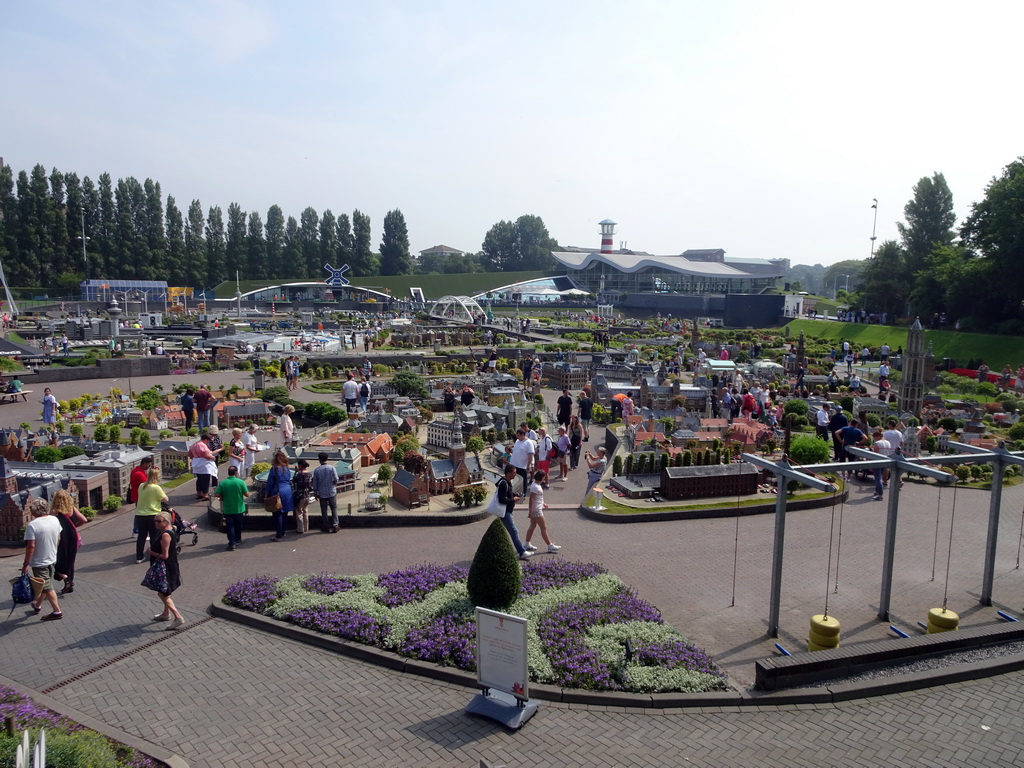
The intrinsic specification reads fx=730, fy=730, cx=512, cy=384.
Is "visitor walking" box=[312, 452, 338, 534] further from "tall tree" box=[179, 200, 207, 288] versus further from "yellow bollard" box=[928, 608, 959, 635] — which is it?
"tall tree" box=[179, 200, 207, 288]

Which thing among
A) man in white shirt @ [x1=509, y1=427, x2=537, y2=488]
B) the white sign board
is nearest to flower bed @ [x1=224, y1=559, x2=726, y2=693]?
the white sign board

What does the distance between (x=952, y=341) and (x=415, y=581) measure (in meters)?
37.4

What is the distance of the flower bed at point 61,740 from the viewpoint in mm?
4465

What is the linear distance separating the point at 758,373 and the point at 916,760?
2217 cm

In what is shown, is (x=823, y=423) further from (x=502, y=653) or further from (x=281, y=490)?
(x=502, y=653)

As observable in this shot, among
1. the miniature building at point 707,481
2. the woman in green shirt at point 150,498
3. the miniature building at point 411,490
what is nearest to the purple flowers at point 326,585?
the woman in green shirt at point 150,498

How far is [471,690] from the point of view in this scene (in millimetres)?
6090

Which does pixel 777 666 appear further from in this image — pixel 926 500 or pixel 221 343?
pixel 221 343

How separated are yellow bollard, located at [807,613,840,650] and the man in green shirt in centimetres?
650

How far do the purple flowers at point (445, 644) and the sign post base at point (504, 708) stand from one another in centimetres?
50

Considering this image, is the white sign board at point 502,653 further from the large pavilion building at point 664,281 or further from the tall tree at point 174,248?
the tall tree at point 174,248

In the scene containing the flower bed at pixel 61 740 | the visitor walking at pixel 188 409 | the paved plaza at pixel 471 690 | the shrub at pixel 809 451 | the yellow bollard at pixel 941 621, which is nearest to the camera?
the flower bed at pixel 61 740

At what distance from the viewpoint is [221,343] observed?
109 feet

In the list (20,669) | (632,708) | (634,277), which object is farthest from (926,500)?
(634,277)
